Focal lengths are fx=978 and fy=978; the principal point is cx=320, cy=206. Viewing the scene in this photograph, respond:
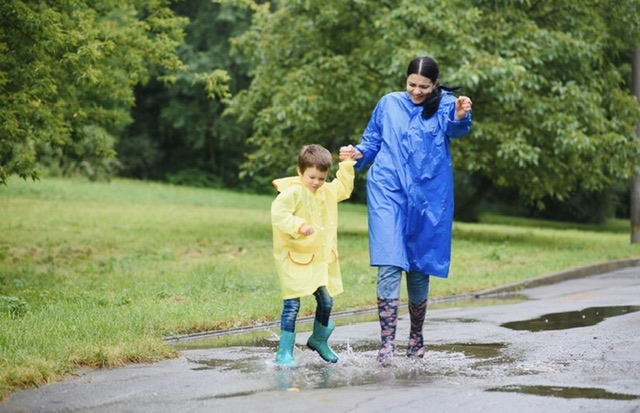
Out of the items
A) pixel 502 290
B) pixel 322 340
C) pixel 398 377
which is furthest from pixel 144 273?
pixel 398 377

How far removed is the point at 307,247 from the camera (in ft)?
22.0

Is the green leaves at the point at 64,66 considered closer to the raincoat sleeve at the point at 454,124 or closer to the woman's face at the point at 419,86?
the woman's face at the point at 419,86

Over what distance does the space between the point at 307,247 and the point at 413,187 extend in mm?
850

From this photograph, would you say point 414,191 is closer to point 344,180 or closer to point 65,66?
point 344,180

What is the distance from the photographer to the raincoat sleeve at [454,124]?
682cm

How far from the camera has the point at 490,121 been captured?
2062cm

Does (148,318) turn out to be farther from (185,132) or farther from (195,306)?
(185,132)

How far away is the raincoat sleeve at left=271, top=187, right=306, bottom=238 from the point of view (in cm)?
645

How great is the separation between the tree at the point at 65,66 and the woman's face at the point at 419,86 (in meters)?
6.28

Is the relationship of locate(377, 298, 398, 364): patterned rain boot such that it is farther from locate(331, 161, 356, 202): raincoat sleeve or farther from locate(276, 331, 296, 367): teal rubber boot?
locate(331, 161, 356, 202): raincoat sleeve

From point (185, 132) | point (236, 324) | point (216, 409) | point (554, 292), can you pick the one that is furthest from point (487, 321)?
point (185, 132)

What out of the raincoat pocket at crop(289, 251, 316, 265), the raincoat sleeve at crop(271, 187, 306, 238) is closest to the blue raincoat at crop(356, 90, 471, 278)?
the raincoat pocket at crop(289, 251, 316, 265)

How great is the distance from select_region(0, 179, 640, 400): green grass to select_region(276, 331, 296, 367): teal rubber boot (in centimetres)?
83

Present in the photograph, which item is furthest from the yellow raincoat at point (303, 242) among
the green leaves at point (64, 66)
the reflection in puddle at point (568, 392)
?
the green leaves at point (64, 66)
